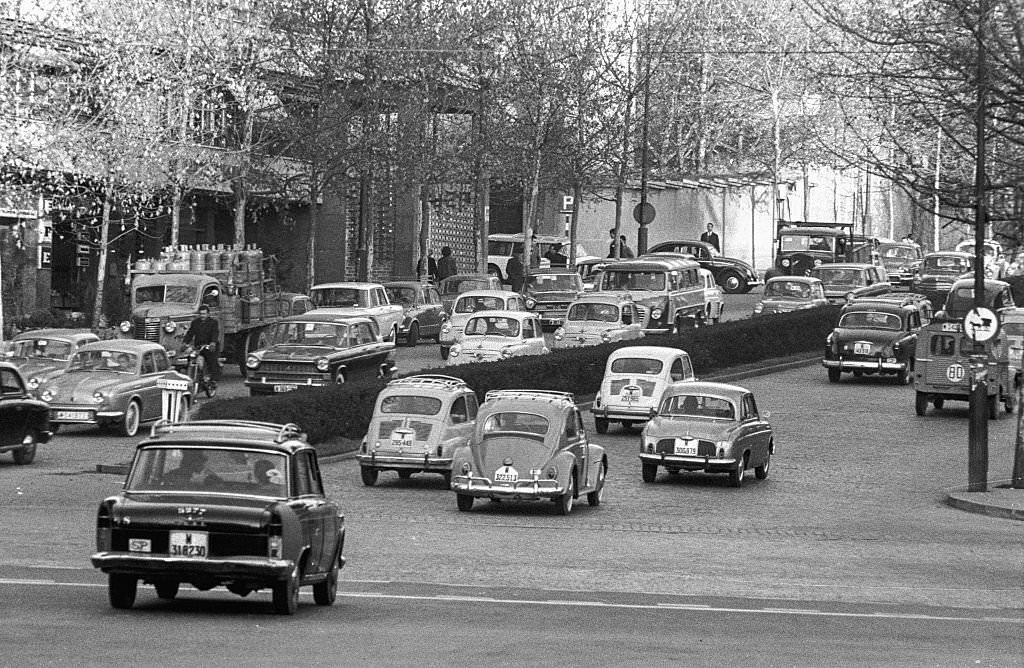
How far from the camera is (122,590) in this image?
14.4 metres

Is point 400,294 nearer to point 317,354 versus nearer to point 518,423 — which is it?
point 317,354

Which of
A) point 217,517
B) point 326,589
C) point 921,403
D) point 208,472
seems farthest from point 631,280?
point 217,517

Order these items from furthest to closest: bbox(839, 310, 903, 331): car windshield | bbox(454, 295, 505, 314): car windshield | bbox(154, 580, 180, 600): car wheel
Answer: bbox(454, 295, 505, 314): car windshield, bbox(839, 310, 903, 331): car windshield, bbox(154, 580, 180, 600): car wheel

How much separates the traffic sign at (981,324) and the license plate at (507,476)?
28.4 ft

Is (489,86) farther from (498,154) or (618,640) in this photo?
(618,640)

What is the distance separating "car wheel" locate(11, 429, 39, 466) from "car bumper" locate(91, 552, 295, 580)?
47.5 ft

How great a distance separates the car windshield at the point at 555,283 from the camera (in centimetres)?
5366

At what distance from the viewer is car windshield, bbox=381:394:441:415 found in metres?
28.2

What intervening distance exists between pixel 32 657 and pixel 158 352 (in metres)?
21.8

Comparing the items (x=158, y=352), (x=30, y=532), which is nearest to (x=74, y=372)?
(x=158, y=352)

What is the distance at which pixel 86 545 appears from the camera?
2048 centimetres

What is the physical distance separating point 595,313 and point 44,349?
15329mm

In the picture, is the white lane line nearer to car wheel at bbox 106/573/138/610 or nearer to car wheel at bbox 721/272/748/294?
car wheel at bbox 106/573/138/610

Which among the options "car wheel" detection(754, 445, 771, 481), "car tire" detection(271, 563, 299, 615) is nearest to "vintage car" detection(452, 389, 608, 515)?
"car wheel" detection(754, 445, 771, 481)
